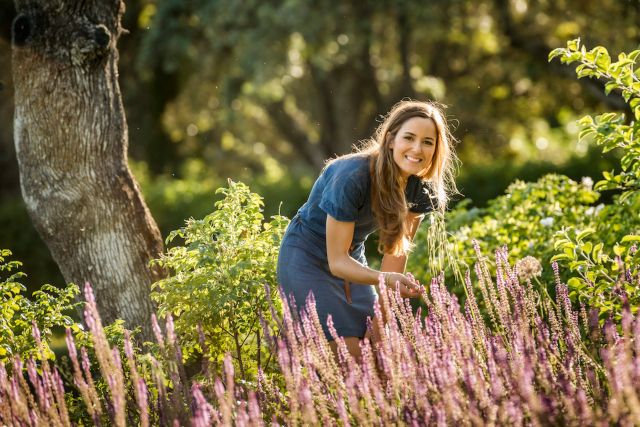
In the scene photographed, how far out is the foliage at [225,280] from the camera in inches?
167

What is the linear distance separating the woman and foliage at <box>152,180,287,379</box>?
284 millimetres

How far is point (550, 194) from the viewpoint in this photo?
19.8 ft

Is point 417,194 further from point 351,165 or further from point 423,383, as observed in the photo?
point 423,383

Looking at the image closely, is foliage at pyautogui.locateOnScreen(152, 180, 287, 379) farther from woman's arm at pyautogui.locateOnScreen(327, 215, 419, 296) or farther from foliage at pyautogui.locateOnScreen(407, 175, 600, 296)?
foliage at pyautogui.locateOnScreen(407, 175, 600, 296)

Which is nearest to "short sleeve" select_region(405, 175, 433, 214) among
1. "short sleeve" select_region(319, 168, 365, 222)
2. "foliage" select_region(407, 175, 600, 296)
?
"short sleeve" select_region(319, 168, 365, 222)

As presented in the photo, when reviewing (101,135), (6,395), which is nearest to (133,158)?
(101,135)

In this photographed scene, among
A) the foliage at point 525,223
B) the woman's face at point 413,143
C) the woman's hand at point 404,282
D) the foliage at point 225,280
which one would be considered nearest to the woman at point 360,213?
the woman's face at point 413,143

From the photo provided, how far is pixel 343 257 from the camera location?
3.76m

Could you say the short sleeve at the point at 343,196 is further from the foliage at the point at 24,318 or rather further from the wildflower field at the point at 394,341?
the foliage at the point at 24,318

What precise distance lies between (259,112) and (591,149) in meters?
12.8

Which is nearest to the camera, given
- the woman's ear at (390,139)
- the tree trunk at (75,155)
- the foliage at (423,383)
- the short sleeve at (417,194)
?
the foliage at (423,383)

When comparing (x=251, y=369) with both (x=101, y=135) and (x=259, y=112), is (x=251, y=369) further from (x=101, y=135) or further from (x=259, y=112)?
(x=259, y=112)

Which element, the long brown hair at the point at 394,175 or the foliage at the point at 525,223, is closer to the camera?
the long brown hair at the point at 394,175

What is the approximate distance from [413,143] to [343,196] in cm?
43
